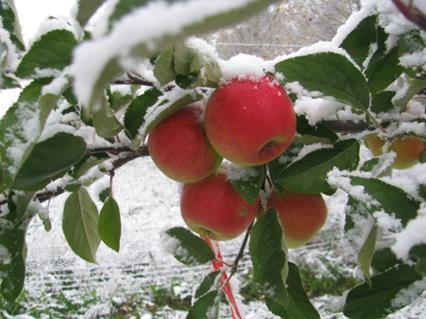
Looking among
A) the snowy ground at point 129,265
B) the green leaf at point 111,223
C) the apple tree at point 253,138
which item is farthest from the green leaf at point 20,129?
the snowy ground at point 129,265

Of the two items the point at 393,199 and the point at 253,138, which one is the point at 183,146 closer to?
the point at 253,138

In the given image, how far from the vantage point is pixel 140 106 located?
0.44m

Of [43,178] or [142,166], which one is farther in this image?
[142,166]

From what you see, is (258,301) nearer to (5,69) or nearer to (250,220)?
(250,220)

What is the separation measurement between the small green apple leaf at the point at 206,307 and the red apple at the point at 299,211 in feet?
0.39

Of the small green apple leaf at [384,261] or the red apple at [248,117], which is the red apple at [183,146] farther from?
the small green apple leaf at [384,261]

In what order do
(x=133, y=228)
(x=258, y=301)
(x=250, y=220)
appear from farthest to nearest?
1. (x=133, y=228)
2. (x=258, y=301)
3. (x=250, y=220)

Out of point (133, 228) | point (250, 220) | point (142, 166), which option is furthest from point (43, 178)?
point (142, 166)

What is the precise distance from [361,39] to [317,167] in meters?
0.15

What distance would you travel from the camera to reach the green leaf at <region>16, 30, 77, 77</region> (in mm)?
339

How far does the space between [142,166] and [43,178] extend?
14.0ft

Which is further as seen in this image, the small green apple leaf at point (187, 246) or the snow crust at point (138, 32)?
the small green apple leaf at point (187, 246)

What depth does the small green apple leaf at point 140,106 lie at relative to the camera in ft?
1.44

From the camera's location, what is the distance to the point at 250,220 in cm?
→ 55
